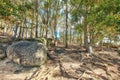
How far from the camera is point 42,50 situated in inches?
593

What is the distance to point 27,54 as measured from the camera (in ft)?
47.6

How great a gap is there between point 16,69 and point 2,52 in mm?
3236

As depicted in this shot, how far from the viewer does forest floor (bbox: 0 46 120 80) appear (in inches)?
521

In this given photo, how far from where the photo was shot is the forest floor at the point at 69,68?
521 inches

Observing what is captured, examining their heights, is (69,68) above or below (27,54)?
below

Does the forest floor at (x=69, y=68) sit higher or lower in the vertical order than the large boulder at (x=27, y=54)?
lower

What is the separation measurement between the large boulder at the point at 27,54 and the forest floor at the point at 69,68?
382 millimetres

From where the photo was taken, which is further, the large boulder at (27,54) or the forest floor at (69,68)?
the large boulder at (27,54)

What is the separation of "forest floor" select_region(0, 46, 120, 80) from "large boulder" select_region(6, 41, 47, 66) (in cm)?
38

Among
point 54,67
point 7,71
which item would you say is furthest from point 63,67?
point 7,71

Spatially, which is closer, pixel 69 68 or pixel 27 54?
pixel 27 54

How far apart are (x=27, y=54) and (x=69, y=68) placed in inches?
127

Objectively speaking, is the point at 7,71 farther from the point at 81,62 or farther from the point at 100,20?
the point at 100,20

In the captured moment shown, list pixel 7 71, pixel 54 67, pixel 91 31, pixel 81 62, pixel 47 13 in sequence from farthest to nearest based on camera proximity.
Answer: pixel 47 13, pixel 91 31, pixel 81 62, pixel 54 67, pixel 7 71
